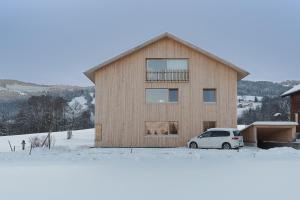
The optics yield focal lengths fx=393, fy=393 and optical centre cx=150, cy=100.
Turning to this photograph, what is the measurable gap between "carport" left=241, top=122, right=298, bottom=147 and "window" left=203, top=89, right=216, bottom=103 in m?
3.61

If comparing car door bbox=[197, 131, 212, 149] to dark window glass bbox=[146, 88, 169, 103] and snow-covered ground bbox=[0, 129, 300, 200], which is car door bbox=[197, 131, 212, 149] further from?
snow-covered ground bbox=[0, 129, 300, 200]

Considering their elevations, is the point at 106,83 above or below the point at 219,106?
above

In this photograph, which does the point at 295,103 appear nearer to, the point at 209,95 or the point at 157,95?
the point at 209,95

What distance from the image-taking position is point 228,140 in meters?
27.9

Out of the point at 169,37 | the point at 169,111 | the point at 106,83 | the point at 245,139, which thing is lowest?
the point at 245,139

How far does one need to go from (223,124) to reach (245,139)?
2.49 meters

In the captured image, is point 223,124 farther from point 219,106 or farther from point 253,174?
point 253,174

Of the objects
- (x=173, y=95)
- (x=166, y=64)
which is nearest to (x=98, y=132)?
(x=173, y=95)

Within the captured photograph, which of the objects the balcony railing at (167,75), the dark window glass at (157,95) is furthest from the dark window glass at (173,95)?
the balcony railing at (167,75)

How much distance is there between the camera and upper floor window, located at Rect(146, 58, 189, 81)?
1278 inches

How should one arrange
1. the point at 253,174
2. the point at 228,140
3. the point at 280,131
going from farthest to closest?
the point at 280,131
the point at 228,140
the point at 253,174

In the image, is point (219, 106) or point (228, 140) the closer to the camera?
point (228, 140)

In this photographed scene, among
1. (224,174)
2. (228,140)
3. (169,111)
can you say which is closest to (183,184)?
(224,174)

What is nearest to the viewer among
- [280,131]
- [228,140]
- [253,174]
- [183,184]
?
[183,184]
